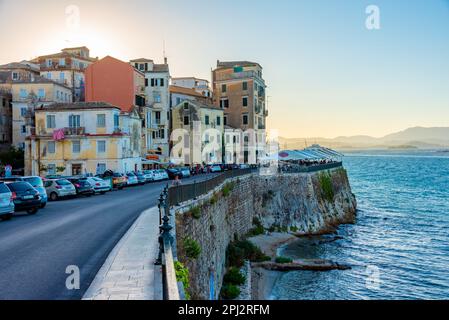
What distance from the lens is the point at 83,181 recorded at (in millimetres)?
35250

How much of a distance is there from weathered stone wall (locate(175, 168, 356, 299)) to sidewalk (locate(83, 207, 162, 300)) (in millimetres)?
2088

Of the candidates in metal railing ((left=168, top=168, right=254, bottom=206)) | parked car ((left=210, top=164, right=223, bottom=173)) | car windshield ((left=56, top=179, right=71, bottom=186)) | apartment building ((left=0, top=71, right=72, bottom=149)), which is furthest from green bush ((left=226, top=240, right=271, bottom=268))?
apartment building ((left=0, top=71, right=72, bottom=149))

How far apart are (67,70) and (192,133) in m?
22.7

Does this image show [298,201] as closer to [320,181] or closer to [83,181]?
[320,181]

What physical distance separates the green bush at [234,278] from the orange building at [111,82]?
43160mm

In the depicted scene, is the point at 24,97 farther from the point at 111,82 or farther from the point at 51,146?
the point at 51,146

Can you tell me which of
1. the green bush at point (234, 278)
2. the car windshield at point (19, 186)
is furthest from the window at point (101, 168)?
the green bush at point (234, 278)

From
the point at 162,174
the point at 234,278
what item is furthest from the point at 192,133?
the point at 234,278

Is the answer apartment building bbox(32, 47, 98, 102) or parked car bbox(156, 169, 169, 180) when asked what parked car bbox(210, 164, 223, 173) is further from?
apartment building bbox(32, 47, 98, 102)

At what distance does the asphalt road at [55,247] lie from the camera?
9.38m

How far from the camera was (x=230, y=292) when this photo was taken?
2219 centimetres
